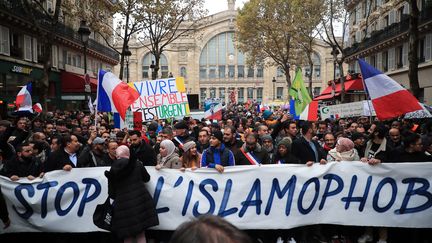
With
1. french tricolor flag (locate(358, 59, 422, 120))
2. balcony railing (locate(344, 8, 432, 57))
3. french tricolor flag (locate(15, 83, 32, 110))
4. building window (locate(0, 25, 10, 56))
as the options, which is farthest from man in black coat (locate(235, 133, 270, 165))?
balcony railing (locate(344, 8, 432, 57))

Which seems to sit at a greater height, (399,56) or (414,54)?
(399,56)

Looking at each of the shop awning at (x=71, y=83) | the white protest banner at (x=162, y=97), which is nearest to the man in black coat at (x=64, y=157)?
the white protest banner at (x=162, y=97)

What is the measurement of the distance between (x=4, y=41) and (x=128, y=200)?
Answer: 20733 mm

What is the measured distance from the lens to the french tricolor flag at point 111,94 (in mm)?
8523

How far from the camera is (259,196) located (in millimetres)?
5895

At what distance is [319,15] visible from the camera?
2916cm

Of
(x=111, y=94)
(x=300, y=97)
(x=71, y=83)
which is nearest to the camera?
(x=111, y=94)

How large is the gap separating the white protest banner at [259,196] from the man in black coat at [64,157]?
0.22 meters

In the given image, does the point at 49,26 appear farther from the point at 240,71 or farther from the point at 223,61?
the point at 240,71

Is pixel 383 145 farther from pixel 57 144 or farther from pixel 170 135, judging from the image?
pixel 57 144

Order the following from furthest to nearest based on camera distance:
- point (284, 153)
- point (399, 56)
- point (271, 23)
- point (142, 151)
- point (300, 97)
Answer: point (271, 23)
point (399, 56)
point (300, 97)
point (142, 151)
point (284, 153)

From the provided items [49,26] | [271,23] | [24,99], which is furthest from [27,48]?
[271,23]

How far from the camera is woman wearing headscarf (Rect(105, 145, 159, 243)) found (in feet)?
16.0

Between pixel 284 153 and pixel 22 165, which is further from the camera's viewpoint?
pixel 284 153
